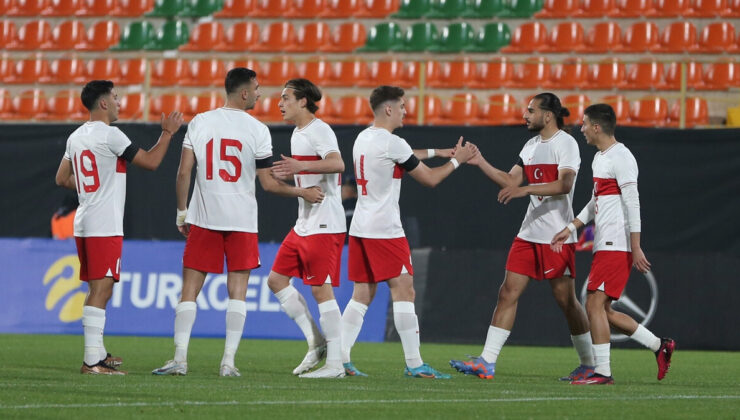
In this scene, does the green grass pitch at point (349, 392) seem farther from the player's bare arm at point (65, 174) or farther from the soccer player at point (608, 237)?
the player's bare arm at point (65, 174)

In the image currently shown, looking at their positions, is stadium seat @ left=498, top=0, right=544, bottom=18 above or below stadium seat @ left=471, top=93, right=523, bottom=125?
above

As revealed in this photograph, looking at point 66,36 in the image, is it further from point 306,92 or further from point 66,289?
point 306,92

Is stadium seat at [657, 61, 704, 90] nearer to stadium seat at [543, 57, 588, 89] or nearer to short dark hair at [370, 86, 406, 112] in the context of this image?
stadium seat at [543, 57, 588, 89]

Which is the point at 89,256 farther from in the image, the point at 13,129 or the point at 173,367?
the point at 13,129

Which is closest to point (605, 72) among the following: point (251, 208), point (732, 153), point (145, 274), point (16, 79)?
point (732, 153)

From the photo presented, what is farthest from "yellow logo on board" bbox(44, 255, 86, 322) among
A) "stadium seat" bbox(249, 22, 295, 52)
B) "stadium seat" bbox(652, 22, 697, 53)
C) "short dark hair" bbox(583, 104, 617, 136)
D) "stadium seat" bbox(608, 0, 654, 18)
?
"stadium seat" bbox(608, 0, 654, 18)

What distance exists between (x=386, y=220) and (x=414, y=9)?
14577 millimetres

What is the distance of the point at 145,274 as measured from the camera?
1513 cm

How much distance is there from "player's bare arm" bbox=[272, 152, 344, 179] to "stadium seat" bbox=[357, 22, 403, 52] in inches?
549

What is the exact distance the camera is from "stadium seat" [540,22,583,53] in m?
21.3

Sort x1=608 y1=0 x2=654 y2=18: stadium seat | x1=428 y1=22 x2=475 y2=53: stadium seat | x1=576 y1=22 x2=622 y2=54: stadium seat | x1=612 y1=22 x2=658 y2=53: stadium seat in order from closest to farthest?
x1=612 y1=22 x2=658 y2=53: stadium seat, x1=576 y1=22 x2=622 y2=54: stadium seat, x1=608 y1=0 x2=654 y2=18: stadium seat, x1=428 y1=22 x2=475 y2=53: stadium seat

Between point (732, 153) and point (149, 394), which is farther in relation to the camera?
point (732, 153)

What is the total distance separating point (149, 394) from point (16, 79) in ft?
59.7

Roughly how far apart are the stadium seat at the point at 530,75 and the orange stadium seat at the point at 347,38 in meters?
3.36
